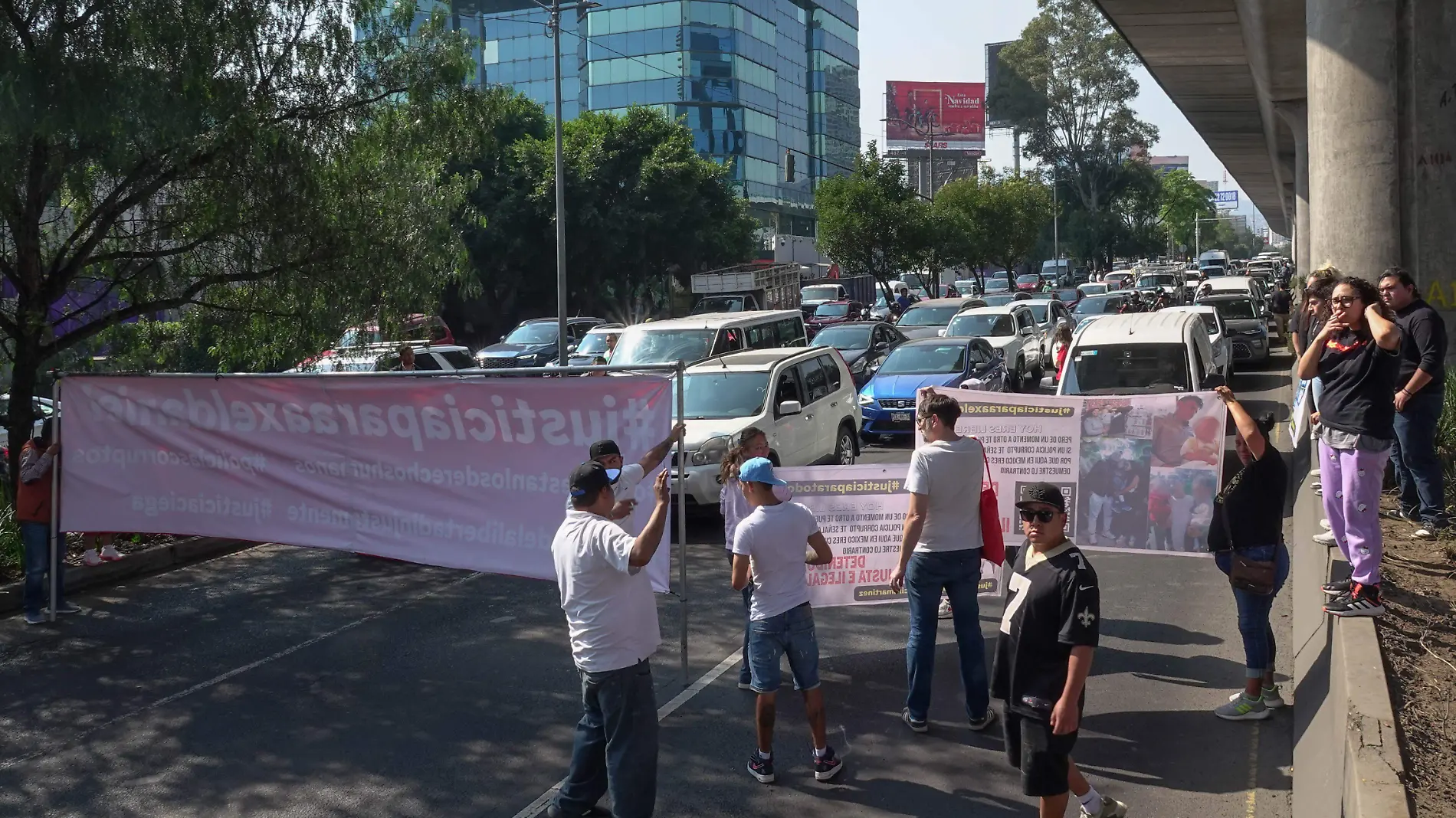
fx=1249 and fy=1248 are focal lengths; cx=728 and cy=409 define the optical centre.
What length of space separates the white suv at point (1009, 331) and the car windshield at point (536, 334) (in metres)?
10.5

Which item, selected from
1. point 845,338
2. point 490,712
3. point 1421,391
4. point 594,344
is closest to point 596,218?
point 594,344

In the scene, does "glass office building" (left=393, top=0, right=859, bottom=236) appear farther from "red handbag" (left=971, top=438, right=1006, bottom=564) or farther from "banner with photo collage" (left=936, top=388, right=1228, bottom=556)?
"red handbag" (left=971, top=438, right=1006, bottom=564)

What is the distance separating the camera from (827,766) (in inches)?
247

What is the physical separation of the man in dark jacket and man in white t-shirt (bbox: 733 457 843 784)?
16.0 ft

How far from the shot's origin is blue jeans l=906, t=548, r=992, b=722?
669cm

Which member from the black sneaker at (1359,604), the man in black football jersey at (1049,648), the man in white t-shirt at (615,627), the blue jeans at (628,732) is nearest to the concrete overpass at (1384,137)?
the black sneaker at (1359,604)

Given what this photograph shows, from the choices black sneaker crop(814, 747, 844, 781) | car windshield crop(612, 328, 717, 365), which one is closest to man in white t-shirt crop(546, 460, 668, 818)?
black sneaker crop(814, 747, 844, 781)

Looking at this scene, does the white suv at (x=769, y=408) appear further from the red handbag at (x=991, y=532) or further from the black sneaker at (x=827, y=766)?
the black sneaker at (x=827, y=766)

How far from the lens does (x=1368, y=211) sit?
12.5 metres

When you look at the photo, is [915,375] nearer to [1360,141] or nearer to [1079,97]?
[1360,141]

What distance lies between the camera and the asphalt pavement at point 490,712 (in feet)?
20.5

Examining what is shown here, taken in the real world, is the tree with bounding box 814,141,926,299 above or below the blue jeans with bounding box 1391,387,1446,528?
above

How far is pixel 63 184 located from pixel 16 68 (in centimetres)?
189

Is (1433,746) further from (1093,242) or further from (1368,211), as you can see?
(1093,242)
